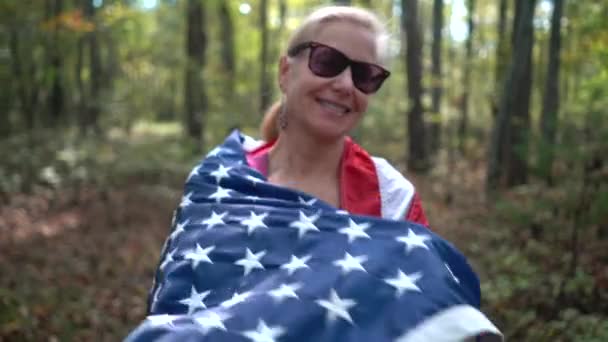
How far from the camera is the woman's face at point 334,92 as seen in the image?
236cm

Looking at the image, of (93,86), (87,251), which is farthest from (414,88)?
(93,86)

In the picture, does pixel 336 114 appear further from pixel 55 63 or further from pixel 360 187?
pixel 55 63

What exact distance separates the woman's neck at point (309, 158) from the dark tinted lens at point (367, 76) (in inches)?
9.8

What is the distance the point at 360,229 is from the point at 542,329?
2.76m

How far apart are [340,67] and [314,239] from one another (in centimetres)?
70

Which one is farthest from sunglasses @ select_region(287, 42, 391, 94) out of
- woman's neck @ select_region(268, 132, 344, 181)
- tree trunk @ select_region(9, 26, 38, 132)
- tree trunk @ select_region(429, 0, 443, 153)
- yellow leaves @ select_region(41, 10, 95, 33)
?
tree trunk @ select_region(9, 26, 38, 132)

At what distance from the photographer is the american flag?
5.90 feet

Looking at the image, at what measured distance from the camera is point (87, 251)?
757 centimetres

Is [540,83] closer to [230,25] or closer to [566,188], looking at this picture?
[230,25]

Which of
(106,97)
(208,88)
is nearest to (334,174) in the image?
(208,88)

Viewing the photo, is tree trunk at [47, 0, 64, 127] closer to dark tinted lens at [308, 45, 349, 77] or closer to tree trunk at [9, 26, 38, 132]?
tree trunk at [9, 26, 38, 132]

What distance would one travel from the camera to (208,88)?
1470cm

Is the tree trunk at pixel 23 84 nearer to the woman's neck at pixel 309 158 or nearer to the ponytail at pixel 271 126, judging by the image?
the ponytail at pixel 271 126

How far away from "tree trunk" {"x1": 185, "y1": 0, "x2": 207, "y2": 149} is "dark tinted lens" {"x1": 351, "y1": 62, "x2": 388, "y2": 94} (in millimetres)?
12103
